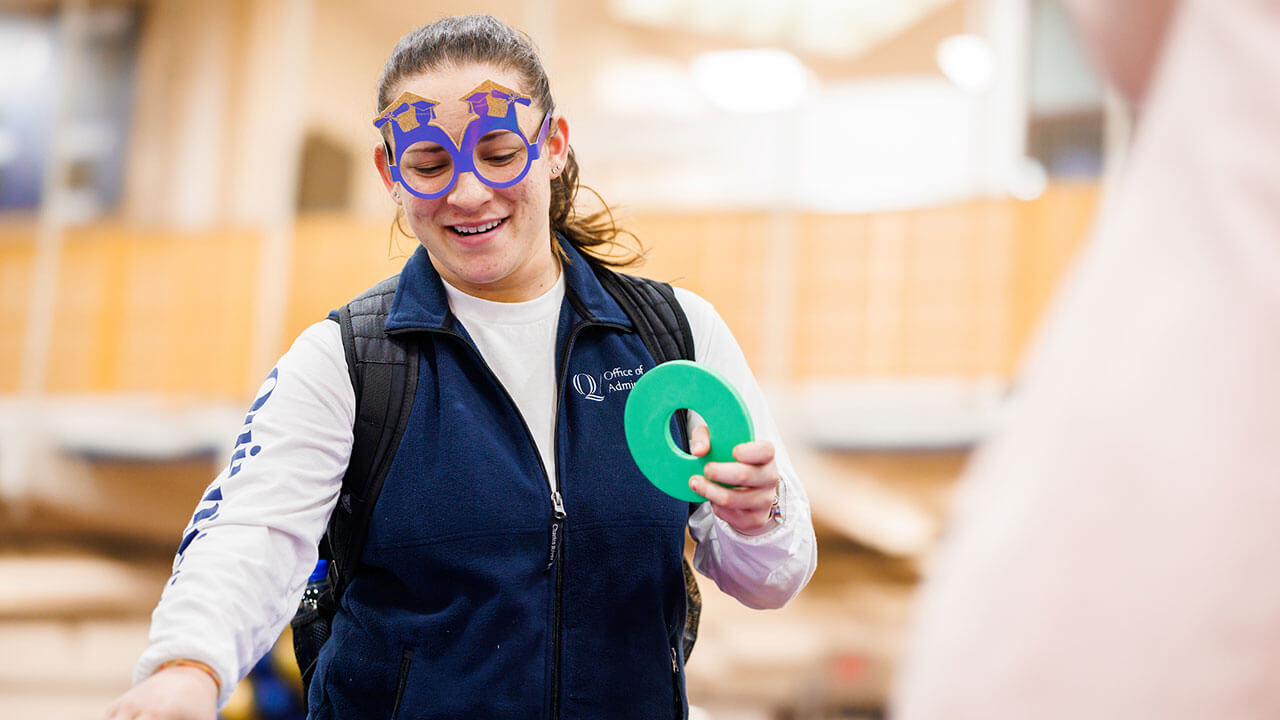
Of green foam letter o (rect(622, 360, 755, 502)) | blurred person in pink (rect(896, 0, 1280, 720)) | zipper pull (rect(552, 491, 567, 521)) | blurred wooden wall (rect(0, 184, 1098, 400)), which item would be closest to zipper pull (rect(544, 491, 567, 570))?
zipper pull (rect(552, 491, 567, 521))

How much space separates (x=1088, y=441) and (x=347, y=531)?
119 centimetres

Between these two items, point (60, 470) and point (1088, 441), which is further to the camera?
point (60, 470)

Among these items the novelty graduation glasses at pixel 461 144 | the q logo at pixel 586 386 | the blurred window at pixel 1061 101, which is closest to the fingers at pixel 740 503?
the q logo at pixel 586 386

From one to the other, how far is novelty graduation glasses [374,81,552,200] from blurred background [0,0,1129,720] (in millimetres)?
4776

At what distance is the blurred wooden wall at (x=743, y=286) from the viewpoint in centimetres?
639

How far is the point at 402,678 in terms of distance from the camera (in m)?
1.66

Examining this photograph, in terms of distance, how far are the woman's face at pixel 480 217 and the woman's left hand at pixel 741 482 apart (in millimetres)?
445

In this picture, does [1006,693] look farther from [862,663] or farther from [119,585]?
[119,585]

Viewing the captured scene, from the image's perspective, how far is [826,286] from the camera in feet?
22.0

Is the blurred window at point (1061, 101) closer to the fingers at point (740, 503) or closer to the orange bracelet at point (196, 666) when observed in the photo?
the fingers at point (740, 503)

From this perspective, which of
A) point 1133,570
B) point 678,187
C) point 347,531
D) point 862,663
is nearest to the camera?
point 1133,570

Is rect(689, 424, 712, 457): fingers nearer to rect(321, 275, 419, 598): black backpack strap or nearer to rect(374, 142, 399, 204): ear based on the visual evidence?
rect(321, 275, 419, 598): black backpack strap

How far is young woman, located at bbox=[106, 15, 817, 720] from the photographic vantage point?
1.64 metres

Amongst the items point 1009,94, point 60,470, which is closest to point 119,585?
point 60,470
